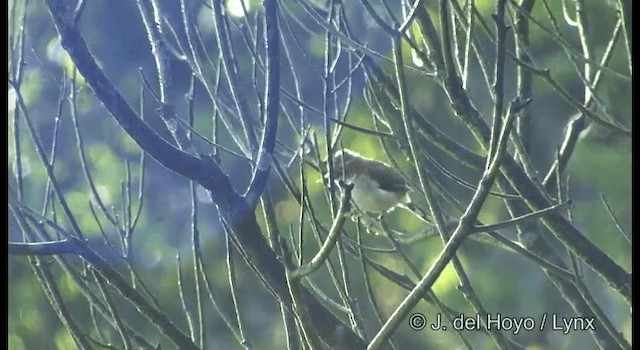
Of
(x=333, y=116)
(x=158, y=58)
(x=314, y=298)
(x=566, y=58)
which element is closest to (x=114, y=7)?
(x=158, y=58)

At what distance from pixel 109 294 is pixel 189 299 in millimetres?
112

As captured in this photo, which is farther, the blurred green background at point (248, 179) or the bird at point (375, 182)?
the bird at point (375, 182)

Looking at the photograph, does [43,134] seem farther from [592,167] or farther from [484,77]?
[592,167]

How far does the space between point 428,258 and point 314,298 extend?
0.14 m

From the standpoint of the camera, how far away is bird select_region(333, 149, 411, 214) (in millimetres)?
1004

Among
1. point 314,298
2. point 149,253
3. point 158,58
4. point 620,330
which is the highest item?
point 158,58

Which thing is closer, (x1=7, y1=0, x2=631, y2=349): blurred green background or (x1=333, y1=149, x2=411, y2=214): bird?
(x1=7, y1=0, x2=631, y2=349): blurred green background

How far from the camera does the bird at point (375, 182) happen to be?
100 centimetres

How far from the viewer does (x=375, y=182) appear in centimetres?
104

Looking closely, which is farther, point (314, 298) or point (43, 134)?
point (43, 134)

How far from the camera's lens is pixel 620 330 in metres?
0.83

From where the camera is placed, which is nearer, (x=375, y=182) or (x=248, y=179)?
(x=248, y=179)

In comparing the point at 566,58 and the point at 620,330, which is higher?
the point at 566,58

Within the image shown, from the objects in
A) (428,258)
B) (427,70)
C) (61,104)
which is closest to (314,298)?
(428,258)
